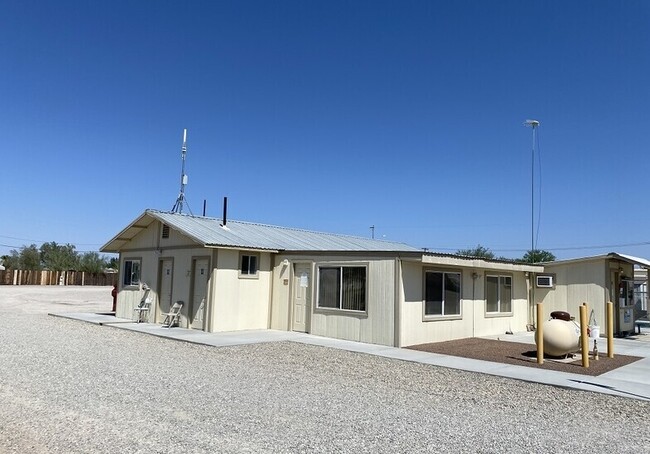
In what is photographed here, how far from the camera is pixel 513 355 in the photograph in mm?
12656

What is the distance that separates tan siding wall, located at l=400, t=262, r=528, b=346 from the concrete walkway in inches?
25.5

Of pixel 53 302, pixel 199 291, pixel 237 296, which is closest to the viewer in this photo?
pixel 237 296

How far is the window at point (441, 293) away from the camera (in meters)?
14.5

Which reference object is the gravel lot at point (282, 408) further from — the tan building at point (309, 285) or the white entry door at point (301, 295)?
the white entry door at point (301, 295)

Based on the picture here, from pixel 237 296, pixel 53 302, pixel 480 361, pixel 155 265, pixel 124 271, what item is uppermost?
pixel 155 265

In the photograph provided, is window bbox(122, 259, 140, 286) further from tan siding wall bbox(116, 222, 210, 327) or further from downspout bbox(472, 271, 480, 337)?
downspout bbox(472, 271, 480, 337)

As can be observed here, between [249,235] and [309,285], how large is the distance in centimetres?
340

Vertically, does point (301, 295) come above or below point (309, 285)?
below

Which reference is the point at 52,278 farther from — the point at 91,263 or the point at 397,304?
the point at 397,304

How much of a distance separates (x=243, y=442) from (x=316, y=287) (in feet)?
32.9

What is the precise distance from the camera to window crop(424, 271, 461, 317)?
47.6 ft

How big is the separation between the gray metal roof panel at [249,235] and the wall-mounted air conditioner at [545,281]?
6162mm

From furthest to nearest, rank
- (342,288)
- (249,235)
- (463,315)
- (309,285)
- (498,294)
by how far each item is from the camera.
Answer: (249,235) → (498,294) → (463,315) → (309,285) → (342,288)

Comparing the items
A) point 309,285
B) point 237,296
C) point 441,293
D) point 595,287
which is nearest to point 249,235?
point 237,296
